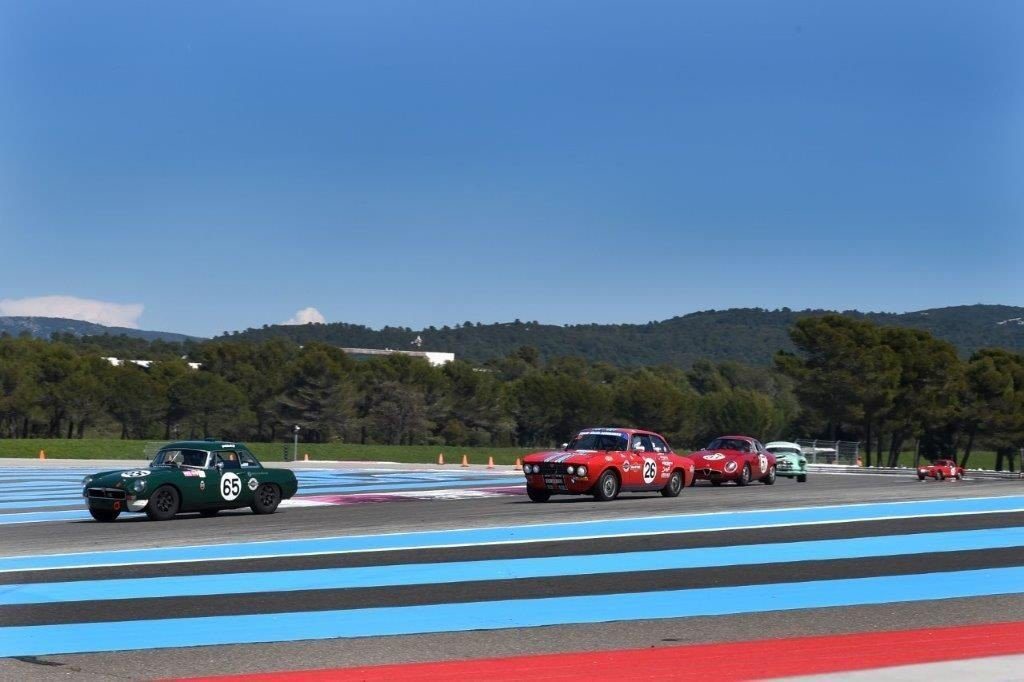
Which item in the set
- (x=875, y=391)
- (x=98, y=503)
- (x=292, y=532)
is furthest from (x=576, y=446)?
(x=875, y=391)

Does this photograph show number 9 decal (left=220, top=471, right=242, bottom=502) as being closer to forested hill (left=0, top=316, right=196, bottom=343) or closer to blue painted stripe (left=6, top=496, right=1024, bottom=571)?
blue painted stripe (left=6, top=496, right=1024, bottom=571)

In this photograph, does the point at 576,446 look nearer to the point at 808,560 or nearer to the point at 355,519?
the point at 355,519

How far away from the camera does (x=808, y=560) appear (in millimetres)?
13180

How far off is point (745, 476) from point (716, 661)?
20.9 meters

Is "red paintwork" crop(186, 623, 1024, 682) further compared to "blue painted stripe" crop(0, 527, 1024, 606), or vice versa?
"blue painted stripe" crop(0, 527, 1024, 606)

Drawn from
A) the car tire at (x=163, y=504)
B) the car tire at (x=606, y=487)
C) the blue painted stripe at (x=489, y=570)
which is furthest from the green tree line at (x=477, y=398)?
the blue painted stripe at (x=489, y=570)

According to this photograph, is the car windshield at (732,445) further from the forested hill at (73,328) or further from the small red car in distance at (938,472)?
the forested hill at (73,328)

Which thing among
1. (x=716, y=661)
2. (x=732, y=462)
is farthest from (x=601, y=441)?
(x=716, y=661)

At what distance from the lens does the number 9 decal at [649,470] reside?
22.3 m

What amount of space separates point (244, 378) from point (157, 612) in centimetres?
8069

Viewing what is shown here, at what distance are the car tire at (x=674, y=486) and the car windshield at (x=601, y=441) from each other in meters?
1.60

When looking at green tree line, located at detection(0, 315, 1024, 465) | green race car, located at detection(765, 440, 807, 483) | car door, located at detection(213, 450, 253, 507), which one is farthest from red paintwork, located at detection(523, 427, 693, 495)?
green tree line, located at detection(0, 315, 1024, 465)

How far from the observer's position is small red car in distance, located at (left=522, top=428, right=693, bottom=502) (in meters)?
21.1

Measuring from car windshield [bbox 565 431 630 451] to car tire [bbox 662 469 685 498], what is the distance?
1605 mm
